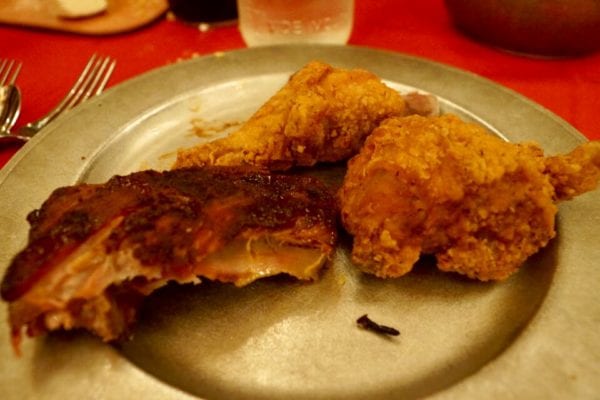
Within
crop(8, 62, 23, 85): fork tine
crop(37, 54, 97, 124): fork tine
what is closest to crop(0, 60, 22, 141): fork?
crop(8, 62, 23, 85): fork tine

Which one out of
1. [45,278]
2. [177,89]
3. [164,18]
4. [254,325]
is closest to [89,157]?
[177,89]

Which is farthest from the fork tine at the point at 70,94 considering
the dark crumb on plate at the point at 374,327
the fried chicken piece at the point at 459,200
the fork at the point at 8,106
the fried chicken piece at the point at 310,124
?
the dark crumb on plate at the point at 374,327

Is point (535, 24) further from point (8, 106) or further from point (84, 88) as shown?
point (8, 106)

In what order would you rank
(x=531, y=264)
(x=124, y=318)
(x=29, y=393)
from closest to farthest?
(x=29, y=393)
(x=124, y=318)
(x=531, y=264)

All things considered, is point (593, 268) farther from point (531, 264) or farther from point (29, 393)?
point (29, 393)

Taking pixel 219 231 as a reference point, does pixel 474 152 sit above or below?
above

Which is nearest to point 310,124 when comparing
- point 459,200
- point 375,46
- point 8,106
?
point 459,200

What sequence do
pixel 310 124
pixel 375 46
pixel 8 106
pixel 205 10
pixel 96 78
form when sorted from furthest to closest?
pixel 205 10
pixel 375 46
pixel 96 78
pixel 8 106
pixel 310 124
